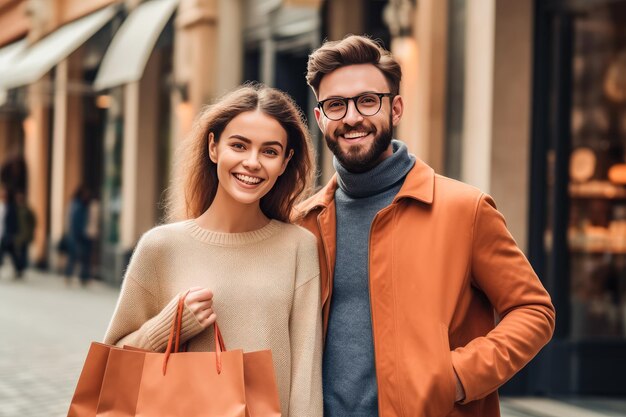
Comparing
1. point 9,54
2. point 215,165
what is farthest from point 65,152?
point 215,165

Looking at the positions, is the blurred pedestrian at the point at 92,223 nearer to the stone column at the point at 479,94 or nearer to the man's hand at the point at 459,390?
the stone column at the point at 479,94

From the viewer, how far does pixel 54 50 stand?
1802cm

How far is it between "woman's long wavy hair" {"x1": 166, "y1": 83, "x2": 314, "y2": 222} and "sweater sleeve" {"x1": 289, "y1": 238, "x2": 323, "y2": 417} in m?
0.25

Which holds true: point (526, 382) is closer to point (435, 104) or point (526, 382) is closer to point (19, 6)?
point (435, 104)

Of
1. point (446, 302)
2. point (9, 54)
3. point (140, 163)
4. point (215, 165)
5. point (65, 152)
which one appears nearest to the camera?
point (446, 302)

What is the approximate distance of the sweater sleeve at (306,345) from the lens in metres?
2.79

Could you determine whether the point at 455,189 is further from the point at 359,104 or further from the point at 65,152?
the point at 65,152

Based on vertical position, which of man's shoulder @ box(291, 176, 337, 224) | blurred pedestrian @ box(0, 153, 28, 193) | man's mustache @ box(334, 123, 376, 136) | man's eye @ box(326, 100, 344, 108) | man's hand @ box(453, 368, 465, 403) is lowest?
blurred pedestrian @ box(0, 153, 28, 193)

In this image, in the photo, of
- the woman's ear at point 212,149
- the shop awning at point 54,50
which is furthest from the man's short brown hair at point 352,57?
the shop awning at point 54,50

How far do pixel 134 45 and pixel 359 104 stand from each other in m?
12.4

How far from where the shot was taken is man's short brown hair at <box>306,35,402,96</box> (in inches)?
114

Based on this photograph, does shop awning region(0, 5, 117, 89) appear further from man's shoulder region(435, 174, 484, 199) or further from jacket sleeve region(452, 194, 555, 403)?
jacket sleeve region(452, 194, 555, 403)

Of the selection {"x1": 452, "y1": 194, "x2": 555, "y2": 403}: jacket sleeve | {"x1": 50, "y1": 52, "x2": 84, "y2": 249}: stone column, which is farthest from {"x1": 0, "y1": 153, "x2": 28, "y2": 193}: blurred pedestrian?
{"x1": 452, "y1": 194, "x2": 555, "y2": 403}: jacket sleeve

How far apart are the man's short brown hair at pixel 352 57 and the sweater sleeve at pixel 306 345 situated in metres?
0.54
